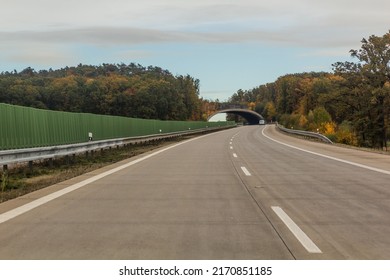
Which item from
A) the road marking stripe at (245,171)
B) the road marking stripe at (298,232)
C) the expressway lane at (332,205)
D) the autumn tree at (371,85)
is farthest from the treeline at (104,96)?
the road marking stripe at (298,232)

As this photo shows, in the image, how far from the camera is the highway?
569cm

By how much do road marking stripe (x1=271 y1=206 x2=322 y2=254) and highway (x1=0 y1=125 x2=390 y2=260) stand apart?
0.05 ft

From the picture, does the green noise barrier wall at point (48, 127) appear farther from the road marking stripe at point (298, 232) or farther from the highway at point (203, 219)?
the road marking stripe at point (298, 232)

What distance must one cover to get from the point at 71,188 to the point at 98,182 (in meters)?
1.26

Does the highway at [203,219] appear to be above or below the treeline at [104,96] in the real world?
below

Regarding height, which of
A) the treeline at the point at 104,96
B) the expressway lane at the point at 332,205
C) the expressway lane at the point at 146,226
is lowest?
the expressway lane at the point at 332,205

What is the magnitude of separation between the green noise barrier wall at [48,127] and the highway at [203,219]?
4.13 meters

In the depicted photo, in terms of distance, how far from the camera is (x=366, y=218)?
7598 millimetres

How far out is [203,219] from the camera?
24.9 feet

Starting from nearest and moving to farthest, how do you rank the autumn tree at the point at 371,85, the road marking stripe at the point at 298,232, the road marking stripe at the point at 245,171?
the road marking stripe at the point at 298,232 < the road marking stripe at the point at 245,171 < the autumn tree at the point at 371,85

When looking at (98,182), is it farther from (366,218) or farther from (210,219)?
(366,218)

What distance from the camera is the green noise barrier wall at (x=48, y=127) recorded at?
51.9 ft

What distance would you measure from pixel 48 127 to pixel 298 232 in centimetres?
1551

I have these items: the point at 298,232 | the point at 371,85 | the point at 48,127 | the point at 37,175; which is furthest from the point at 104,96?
the point at 298,232
